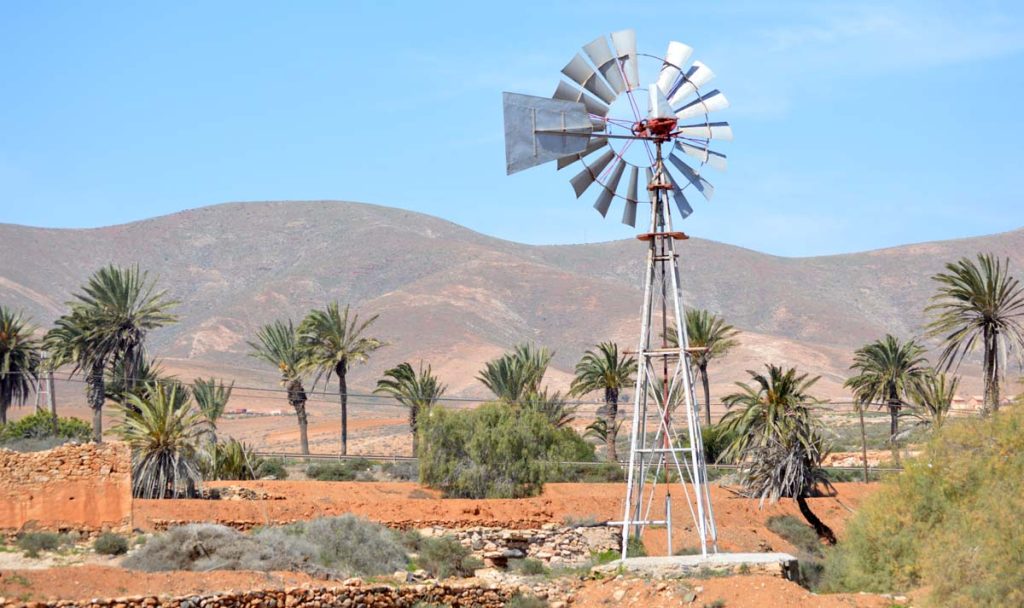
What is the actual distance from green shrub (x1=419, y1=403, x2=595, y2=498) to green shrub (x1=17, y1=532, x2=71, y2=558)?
17.5 metres

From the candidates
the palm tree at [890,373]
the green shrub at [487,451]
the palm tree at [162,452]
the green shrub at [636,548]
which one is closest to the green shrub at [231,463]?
the palm tree at [162,452]

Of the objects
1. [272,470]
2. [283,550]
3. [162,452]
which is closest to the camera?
[283,550]

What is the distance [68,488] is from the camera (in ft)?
96.0

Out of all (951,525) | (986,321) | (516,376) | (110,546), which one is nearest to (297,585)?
(110,546)

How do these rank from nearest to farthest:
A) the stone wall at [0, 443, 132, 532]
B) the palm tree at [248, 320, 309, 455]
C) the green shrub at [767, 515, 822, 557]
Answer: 1. the stone wall at [0, 443, 132, 532]
2. the green shrub at [767, 515, 822, 557]
3. the palm tree at [248, 320, 309, 455]

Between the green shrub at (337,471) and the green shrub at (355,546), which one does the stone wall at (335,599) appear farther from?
the green shrub at (337,471)

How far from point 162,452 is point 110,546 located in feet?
29.8

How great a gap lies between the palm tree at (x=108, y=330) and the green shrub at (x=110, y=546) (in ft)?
77.6

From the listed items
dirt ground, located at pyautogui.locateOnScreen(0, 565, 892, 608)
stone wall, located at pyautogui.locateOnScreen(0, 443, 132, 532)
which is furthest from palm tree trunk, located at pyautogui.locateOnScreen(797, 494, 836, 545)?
stone wall, located at pyautogui.locateOnScreen(0, 443, 132, 532)

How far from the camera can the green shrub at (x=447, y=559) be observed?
30.6 m

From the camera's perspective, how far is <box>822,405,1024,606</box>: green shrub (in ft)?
69.9

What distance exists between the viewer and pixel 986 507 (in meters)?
23.1

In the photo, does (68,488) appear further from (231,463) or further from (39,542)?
(231,463)

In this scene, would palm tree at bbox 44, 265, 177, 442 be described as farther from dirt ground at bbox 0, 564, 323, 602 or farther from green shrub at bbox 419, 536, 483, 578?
dirt ground at bbox 0, 564, 323, 602
